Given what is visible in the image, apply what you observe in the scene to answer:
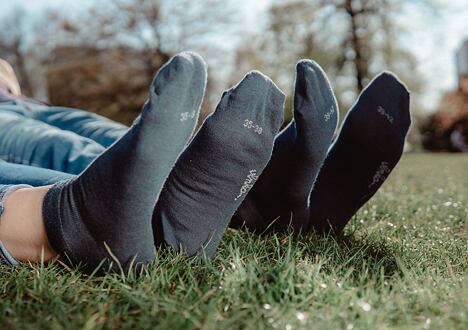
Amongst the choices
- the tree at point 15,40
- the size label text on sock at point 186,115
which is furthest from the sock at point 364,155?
the tree at point 15,40

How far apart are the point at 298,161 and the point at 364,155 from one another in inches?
12.6

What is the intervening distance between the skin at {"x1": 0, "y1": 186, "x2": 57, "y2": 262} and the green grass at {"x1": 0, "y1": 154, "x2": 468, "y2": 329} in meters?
0.04

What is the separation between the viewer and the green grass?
78 centimetres

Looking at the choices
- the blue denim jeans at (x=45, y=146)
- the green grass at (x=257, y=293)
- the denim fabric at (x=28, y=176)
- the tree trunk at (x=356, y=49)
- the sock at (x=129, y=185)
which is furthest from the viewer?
the tree trunk at (x=356, y=49)

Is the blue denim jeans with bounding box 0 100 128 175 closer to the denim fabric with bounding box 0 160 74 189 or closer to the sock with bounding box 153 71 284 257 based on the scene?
the denim fabric with bounding box 0 160 74 189

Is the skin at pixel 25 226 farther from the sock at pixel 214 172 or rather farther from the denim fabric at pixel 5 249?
the sock at pixel 214 172

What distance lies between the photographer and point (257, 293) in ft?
2.90

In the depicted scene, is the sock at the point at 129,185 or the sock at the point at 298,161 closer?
the sock at the point at 129,185

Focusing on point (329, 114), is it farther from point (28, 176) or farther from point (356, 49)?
point (356, 49)

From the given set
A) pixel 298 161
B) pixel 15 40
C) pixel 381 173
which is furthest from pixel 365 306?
pixel 15 40

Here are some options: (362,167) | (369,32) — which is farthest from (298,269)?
(369,32)

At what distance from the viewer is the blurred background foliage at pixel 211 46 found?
557 inches

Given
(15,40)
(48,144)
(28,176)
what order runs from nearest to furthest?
(28,176) < (48,144) < (15,40)

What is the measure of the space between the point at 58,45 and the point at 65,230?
637 inches
